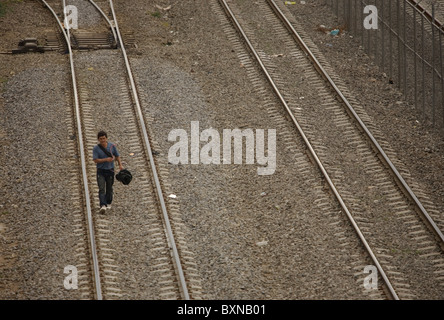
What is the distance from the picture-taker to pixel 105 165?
12984 millimetres

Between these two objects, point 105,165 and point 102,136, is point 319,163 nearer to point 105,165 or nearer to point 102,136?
point 105,165

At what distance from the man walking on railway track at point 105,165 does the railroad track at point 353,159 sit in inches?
175

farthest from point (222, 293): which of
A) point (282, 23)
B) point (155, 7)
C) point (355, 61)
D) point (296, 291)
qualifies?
point (155, 7)

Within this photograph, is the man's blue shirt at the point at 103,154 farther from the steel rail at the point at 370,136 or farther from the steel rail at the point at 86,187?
the steel rail at the point at 370,136

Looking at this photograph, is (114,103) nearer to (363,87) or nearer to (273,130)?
(273,130)

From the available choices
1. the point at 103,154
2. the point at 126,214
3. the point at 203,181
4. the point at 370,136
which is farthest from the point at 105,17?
the point at 126,214

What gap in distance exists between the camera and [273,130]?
54.5ft

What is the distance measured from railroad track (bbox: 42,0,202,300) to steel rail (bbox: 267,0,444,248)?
459 centimetres

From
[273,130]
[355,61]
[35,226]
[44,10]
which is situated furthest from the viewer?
[44,10]

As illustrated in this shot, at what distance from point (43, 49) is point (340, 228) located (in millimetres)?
12187

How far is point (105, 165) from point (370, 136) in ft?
21.3

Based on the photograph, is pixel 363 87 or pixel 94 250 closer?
pixel 94 250

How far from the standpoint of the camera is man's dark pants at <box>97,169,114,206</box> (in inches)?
513

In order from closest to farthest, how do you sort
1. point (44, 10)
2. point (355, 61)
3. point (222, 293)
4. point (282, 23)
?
point (222, 293)
point (355, 61)
point (282, 23)
point (44, 10)
